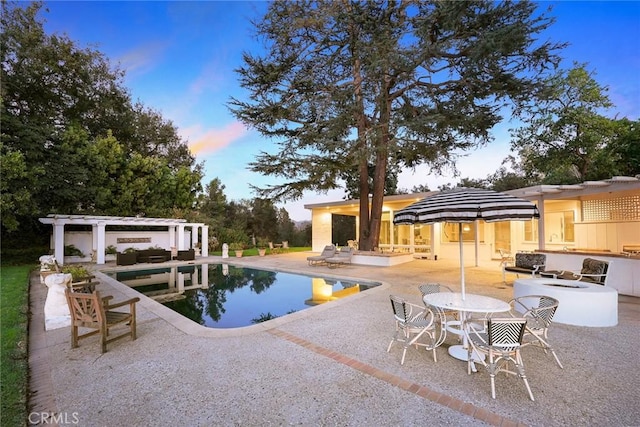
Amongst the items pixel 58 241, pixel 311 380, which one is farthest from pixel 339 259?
pixel 58 241

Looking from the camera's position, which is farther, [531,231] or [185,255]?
[185,255]

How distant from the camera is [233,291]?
9.48 meters

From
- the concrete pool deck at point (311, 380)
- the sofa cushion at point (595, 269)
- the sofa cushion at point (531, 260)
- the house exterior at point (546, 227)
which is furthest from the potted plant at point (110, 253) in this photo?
the sofa cushion at point (595, 269)

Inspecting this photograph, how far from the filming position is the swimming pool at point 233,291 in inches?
276

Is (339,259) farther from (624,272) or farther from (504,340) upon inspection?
(504,340)

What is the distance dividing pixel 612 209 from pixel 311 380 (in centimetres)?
1356

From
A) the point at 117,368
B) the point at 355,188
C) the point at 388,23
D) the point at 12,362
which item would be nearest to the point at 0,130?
the point at 12,362

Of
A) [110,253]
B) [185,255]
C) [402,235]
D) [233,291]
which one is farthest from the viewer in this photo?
[402,235]

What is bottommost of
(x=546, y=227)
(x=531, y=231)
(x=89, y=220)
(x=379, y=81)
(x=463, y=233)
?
(x=463, y=233)

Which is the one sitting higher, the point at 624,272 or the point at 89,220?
the point at 89,220

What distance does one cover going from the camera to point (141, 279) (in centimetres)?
1163

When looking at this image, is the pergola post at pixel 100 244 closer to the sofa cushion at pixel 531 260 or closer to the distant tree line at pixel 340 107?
the distant tree line at pixel 340 107

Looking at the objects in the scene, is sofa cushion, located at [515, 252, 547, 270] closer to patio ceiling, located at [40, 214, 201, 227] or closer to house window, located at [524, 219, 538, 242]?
house window, located at [524, 219, 538, 242]

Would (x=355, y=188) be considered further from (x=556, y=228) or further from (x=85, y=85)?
(x=85, y=85)
